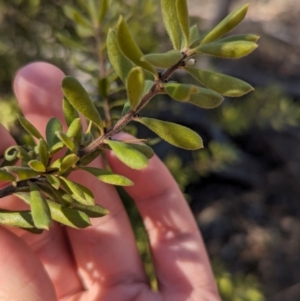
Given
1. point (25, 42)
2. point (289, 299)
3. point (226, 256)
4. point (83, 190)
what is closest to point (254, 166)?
point (226, 256)

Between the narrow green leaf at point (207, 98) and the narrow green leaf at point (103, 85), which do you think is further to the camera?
the narrow green leaf at point (103, 85)

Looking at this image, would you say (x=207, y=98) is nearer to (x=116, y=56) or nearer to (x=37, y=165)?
(x=116, y=56)

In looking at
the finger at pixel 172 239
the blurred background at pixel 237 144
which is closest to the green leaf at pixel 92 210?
the finger at pixel 172 239

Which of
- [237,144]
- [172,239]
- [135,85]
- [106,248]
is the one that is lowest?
[237,144]

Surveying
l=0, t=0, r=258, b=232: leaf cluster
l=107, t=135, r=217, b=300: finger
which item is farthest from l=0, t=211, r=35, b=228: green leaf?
l=107, t=135, r=217, b=300: finger

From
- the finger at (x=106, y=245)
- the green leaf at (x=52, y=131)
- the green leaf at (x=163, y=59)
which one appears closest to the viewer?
the green leaf at (x=163, y=59)

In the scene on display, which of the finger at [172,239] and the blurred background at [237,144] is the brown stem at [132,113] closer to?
the finger at [172,239]

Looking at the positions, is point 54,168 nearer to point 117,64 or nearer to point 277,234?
point 117,64

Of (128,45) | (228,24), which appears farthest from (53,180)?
(228,24)
